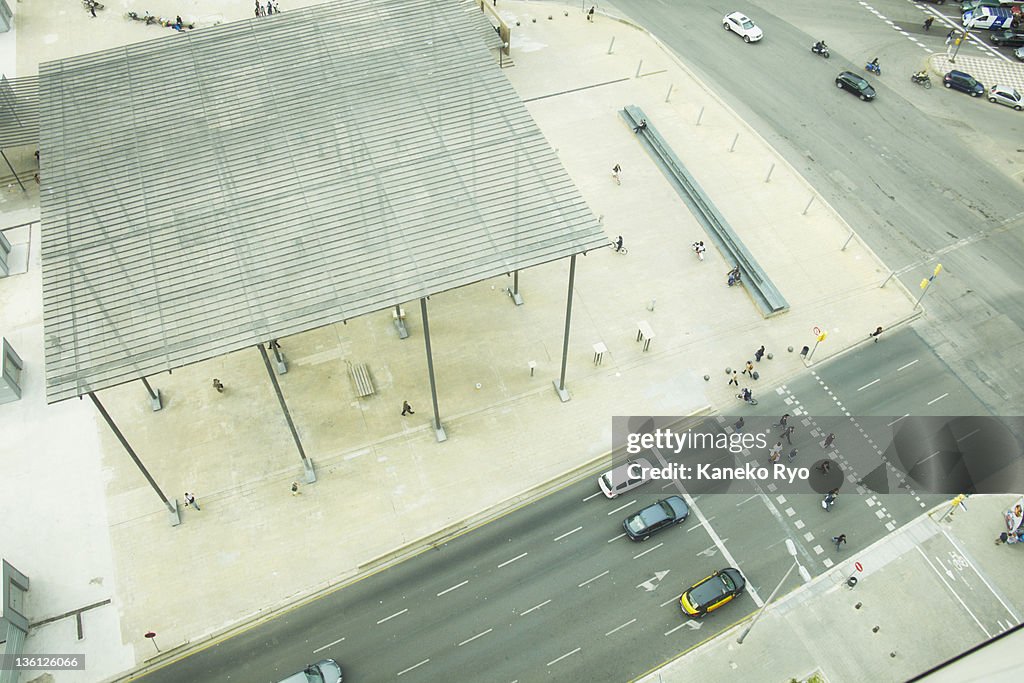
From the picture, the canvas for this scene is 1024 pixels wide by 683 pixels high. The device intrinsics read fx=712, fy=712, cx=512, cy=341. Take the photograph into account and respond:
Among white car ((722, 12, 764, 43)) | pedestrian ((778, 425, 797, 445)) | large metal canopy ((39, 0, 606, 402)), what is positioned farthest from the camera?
white car ((722, 12, 764, 43))

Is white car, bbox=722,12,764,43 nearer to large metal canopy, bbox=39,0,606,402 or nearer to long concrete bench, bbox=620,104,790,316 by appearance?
long concrete bench, bbox=620,104,790,316

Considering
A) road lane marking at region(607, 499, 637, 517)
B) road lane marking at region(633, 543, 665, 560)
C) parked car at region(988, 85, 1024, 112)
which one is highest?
parked car at region(988, 85, 1024, 112)

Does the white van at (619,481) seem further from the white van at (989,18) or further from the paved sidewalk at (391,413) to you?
the white van at (989,18)

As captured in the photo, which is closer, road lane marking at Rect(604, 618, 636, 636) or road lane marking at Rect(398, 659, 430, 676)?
road lane marking at Rect(398, 659, 430, 676)

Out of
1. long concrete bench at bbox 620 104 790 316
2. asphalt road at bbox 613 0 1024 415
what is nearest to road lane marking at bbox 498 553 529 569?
long concrete bench at bbox 620 104 790 316

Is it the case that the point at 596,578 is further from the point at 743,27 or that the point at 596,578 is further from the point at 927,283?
the point at 743,27

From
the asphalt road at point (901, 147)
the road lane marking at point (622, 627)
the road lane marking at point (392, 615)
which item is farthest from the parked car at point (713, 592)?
the asphalt road at point (901, 147)

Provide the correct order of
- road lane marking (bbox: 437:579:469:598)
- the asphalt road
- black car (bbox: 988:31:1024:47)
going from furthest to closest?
black car (bbox: 988:31:1024:47)
the asphalt road
road lane marking (bbox: 437:579:469:598)
